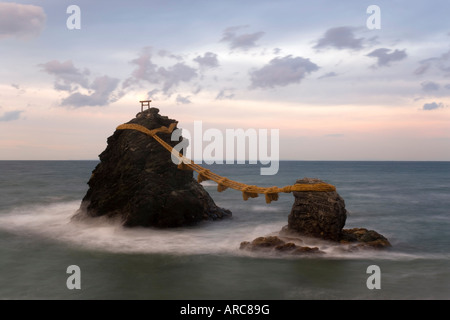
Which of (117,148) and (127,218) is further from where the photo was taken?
(117,148)

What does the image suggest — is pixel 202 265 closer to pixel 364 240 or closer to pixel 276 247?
pixel 276 247

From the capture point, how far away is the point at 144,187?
14.9 meters

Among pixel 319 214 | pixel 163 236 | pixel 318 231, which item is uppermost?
pixel 319 214

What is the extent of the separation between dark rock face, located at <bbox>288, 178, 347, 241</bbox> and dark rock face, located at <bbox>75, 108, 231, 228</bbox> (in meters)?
4.62

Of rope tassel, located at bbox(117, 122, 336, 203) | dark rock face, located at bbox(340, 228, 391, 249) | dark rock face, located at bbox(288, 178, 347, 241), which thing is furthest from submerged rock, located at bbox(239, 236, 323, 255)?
dark rock face, located at bbox(340, 228, 391, 249)

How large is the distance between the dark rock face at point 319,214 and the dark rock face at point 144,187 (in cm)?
462

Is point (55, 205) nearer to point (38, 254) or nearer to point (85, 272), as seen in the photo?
point (38, 254)

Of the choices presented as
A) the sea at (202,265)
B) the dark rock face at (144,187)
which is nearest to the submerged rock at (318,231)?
the sea at (202,265)

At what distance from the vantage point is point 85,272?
10.6 m

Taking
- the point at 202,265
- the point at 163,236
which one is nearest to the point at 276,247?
the point at 202,265

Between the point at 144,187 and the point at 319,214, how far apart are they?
263 inches

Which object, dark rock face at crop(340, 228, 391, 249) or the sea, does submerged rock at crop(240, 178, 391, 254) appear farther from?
the sea

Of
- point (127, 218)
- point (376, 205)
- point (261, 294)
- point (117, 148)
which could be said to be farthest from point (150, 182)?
point (376, 205)

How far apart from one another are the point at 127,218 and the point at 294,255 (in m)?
6.69
